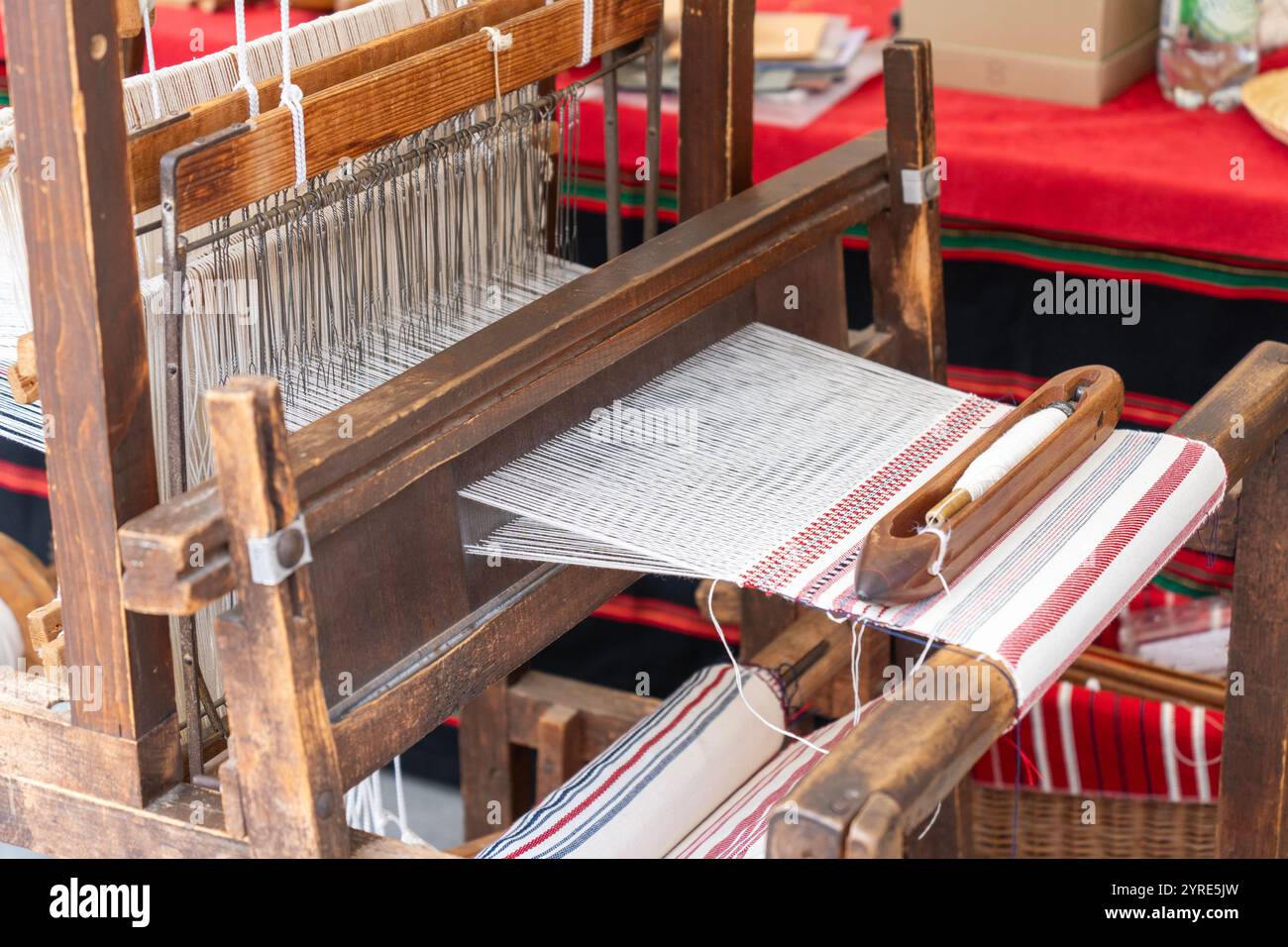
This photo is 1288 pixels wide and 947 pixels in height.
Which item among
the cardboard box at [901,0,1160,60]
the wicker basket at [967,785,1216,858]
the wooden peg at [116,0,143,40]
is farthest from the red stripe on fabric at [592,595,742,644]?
the wooden peg at [116,0,143,40]

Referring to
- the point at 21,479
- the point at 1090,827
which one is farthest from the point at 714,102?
the point at 21,479

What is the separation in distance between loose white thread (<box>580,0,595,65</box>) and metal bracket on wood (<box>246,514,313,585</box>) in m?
0.63

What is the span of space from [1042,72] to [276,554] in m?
1.46

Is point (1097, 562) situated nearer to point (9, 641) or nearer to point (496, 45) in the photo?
point (496, 45)

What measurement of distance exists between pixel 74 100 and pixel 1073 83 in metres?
1.46

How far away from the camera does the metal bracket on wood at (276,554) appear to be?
1.00m

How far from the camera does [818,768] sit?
100 centimetres

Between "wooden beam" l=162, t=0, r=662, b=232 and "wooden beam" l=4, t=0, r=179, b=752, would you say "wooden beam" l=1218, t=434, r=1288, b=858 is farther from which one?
"wooden beam" l=4, t=0, r=179, b=752

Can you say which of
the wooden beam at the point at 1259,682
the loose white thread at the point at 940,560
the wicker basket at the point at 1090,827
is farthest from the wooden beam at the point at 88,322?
the wicker basket at the point at 1090,827

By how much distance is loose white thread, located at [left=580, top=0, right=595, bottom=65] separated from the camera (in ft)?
4.86

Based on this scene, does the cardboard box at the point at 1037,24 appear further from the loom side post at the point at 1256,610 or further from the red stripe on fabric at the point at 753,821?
the red stripe on fabric at the point at 753,821

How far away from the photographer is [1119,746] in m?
2.02
